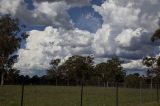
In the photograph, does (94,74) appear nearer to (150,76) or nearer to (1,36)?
(150,76)

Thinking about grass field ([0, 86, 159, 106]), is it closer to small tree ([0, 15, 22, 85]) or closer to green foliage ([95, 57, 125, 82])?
small tree ([0, 15, 22, 85])

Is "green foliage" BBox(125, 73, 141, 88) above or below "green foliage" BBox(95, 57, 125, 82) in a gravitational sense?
below

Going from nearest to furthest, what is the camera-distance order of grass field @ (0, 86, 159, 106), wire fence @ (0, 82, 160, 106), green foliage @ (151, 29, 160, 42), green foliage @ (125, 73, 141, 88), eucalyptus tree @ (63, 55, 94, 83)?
wire fence @ (0, 82, 160, 106), grass field @ (0, 86, 159, 106), green foliage @ (125, 73, 141, 88), green foliage @ (151, 29, 160, 42), eucalyptus tree @ (63, 55, 94, 83)

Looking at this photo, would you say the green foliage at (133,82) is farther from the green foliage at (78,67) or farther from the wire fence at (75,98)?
the green foliage at (78,67)

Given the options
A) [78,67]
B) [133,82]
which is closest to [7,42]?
[133,82]

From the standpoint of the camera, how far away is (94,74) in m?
160

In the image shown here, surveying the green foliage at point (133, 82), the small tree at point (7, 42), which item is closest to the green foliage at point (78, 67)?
the green foliage at point (133, 82)

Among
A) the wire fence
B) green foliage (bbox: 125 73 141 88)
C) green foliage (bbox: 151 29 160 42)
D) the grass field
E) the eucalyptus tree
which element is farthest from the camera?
the eucalyptus tree

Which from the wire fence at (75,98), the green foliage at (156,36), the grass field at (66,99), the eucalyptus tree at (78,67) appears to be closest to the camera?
the wire fence at (75,98)

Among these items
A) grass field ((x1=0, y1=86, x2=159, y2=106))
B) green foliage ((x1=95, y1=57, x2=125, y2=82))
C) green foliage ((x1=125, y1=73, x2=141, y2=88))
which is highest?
green foliage ((x1=95, y1=57, x2=125, y2=82))

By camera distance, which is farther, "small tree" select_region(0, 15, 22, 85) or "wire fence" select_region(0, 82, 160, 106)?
"small tree" select_region(0, 15, 22, 85)

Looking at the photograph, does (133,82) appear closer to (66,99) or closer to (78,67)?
(66,99)

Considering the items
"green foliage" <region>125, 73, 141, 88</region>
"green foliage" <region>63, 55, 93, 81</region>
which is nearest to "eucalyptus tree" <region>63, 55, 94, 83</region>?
"green foliage" <region>63, 55, 93, 81</region>

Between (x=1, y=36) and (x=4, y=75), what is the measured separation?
8.88m
